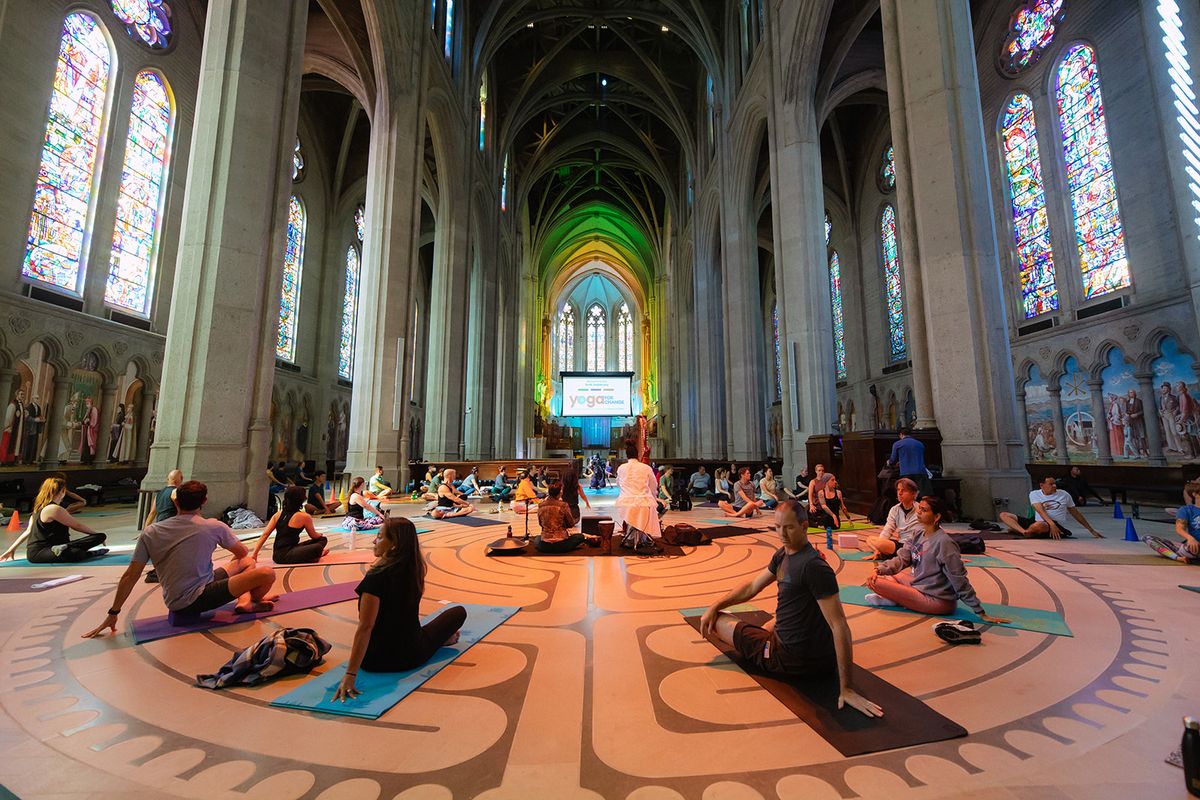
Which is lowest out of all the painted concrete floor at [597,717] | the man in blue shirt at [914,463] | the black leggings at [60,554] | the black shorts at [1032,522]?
the painted concrete floor at [597,717]

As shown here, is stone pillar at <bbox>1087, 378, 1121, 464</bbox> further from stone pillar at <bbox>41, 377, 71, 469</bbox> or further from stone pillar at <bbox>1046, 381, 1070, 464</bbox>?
stone pillar at <bbox>41, 377, 71, 469</bbox>

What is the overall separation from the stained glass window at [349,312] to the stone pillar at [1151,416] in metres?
26.1

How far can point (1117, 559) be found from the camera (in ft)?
16.4

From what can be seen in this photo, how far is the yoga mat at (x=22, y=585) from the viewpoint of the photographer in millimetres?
3988

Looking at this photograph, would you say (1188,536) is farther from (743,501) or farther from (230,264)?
(230,264)

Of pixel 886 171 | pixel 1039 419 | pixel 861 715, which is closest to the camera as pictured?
pixel 861 715

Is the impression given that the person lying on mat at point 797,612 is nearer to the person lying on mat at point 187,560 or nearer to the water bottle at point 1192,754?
the water bottle at point 1192,754

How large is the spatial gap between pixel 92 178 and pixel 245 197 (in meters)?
8.09

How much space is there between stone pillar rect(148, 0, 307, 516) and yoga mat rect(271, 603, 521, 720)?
6.14 metres

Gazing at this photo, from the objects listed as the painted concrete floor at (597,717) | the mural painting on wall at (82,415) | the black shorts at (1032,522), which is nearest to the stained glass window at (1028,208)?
the black shorts at (1032,522)

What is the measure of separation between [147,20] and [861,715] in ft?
65.9

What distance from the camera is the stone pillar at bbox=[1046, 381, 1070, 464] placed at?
12.7 meters

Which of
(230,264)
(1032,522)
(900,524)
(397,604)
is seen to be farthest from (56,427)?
(1032,522)

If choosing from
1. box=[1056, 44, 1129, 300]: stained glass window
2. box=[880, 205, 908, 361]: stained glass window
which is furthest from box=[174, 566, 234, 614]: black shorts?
box=[880, 205, 908, 361]: stained glass window
